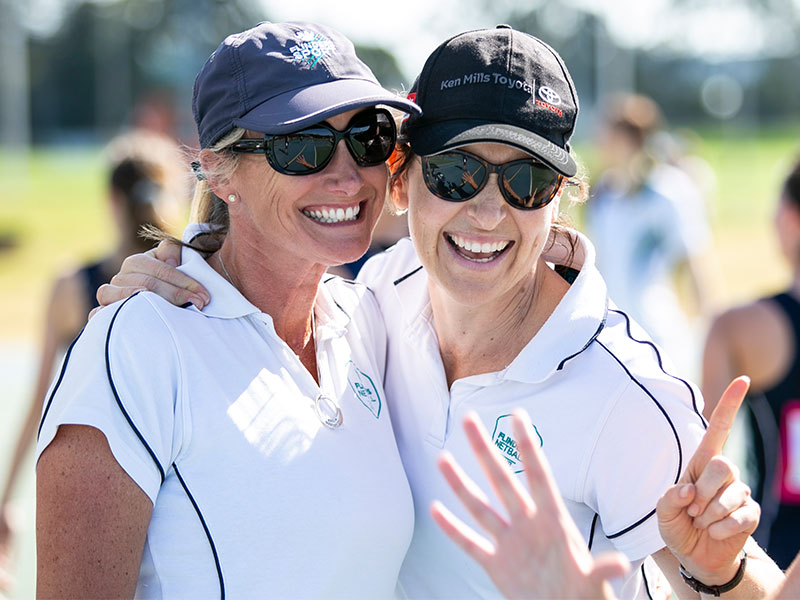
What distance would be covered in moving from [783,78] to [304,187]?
48.3 metres

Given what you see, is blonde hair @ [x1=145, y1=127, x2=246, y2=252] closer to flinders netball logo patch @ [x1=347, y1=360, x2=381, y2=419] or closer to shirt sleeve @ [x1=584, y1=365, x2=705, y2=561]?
flinders netball logo patch @ [x1=347, y1=360, x2=381, y2=419]

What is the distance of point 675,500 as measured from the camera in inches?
80.0

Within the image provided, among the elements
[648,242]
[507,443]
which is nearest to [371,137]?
[507,443]

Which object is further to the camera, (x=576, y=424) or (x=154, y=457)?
(x=576, y=424)

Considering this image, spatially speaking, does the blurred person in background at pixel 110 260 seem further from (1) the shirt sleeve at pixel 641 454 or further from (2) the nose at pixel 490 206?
(1) the shirt sleeve at pixel 641 454

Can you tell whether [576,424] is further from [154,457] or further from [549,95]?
[154,457]

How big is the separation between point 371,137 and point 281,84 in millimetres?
292

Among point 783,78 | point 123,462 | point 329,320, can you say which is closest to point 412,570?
point 329,320

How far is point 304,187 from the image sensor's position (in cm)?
244

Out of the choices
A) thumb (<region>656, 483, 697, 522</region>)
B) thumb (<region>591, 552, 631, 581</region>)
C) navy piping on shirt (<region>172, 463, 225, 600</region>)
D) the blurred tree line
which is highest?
thumb (<region>591, 552, 631, 581</region>)

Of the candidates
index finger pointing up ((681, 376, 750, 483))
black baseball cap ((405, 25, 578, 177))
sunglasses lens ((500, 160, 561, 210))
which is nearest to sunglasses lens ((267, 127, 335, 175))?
black baseball cap ((405, 25, 578, 177))

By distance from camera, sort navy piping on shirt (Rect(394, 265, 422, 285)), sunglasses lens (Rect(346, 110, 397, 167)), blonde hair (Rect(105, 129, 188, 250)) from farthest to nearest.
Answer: blonde hair (Rect(105, 129, 188, 250)), navy piping on shirt (Rect(394, 265, 422, 285)), sunglasses lens (Rect(346, 110, 397, 167))

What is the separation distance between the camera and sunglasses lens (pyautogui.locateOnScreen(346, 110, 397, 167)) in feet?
8.13

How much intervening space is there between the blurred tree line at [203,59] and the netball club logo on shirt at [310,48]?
34048mm
